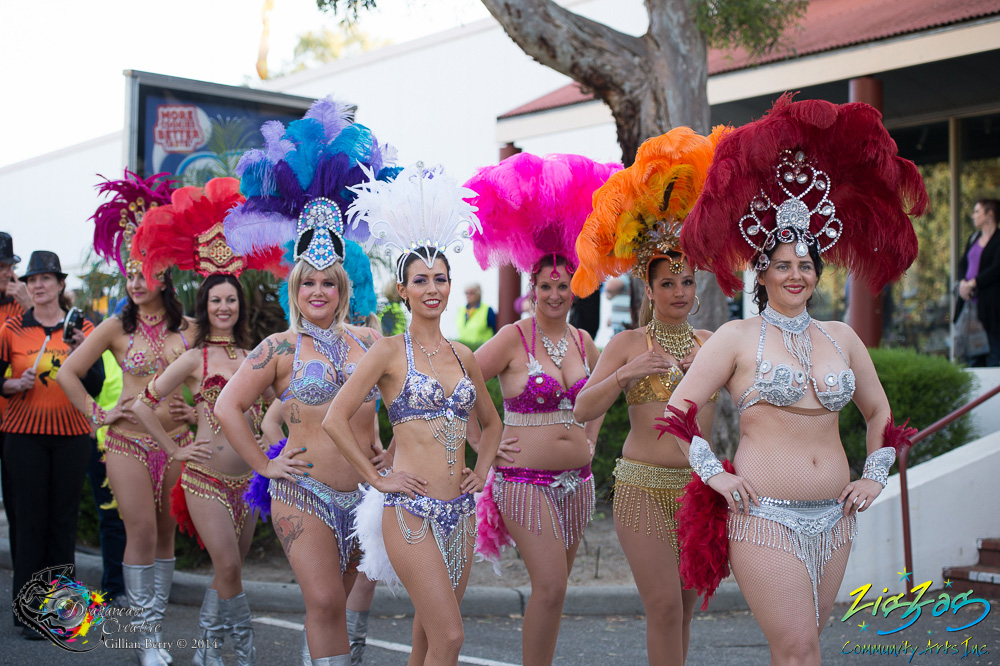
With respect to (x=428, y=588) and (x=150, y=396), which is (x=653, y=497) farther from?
(x=150, y=396)

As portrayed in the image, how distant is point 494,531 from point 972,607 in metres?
3.61

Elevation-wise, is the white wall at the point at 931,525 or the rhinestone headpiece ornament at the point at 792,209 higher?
the rhinestone headpiece ornament at the point at 792,209

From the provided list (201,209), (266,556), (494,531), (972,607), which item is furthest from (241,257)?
(972,607)

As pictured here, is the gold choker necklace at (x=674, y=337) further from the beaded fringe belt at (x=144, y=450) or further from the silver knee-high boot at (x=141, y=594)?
the silver knee-high boot at (x=141, y=594)

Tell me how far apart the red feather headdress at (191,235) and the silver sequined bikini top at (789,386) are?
3.12 m

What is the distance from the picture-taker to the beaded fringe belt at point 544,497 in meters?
4.43

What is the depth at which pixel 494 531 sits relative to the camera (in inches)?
189

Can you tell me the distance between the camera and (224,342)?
210 inches

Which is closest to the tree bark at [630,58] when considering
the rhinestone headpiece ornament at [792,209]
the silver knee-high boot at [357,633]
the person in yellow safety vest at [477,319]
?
the rhinestone headpiece ornament at [792,209]

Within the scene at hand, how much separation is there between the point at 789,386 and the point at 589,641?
10.3ft

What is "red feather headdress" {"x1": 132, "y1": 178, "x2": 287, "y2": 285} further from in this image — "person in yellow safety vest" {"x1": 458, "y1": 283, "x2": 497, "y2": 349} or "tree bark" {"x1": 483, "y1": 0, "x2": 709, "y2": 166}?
"person in yellow safety vest" {"x1": 458, "y1": 283, "x2": 497, "y2": 349}

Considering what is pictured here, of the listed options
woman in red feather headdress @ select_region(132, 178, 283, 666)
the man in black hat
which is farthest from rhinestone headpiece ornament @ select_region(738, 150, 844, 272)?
the man in black hat

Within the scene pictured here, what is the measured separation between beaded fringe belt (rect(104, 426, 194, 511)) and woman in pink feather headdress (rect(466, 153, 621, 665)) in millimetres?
1896

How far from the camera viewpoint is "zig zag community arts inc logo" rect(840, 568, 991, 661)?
5446 mm
